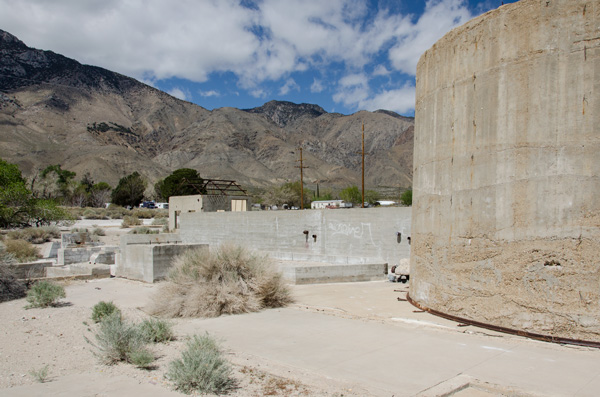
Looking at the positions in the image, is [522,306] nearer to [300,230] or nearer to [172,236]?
[300,230]

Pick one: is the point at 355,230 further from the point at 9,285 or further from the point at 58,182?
the point at 58,182

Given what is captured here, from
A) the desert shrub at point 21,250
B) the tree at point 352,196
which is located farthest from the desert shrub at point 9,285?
the tree at point 352,196

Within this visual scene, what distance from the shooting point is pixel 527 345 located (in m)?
7.21

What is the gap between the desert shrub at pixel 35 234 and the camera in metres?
29.2

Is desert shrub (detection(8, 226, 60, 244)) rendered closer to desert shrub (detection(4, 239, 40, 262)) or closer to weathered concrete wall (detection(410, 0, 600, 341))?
desert shrub (detection(4, 239, 40, 262))

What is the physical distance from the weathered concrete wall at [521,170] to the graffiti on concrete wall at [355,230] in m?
8.67

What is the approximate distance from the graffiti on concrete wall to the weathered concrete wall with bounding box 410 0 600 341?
867cm

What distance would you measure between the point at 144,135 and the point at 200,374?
162326 mm

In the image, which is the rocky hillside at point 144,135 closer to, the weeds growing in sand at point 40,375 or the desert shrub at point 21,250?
the desert shrub at point 21,250

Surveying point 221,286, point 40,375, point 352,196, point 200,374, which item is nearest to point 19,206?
point 221,286

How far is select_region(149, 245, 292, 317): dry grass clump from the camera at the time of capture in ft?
34.9

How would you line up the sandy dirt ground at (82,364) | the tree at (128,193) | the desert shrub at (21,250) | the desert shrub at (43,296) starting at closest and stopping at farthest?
the sandy dirt ground at (82,364), the desert shrub at (43,296), the desert shrub at (21,250), the tree at (128,193)

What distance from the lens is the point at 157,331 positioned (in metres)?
8.30

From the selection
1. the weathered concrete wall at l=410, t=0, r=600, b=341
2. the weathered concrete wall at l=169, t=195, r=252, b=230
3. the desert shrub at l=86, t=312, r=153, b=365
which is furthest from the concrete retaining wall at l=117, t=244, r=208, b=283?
the weathered concrete wall at l=169, t=195, r=252, b=230
